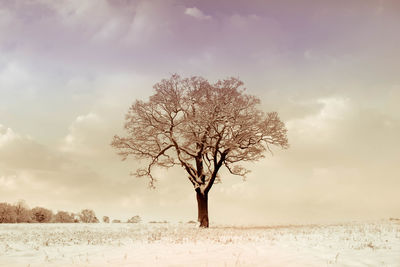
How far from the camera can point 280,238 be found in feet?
61.2

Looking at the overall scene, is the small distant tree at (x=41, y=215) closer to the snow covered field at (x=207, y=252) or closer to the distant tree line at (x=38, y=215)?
the distant tree line at (x=38, y=215)

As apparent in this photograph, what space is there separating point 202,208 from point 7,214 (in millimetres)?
21045

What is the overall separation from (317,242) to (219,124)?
571 inches

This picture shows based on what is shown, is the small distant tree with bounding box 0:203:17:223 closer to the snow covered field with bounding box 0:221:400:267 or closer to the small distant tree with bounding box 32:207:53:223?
the small distant tree with bounding box 32:207:53:223

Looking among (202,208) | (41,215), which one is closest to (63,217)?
(41,215)

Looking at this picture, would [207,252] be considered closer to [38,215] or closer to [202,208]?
[202,208]

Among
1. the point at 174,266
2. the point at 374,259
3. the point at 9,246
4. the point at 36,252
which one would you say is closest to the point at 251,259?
the point at 174,266

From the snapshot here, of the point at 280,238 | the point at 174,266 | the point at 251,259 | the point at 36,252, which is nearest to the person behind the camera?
the point at 174,266

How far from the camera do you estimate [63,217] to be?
4075 cm

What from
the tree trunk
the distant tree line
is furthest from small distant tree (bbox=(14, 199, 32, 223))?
the tree trunk

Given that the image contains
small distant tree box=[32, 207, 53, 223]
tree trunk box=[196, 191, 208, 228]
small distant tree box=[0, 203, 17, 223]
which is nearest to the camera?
tree trunk box=[196, 191, 208, 228]

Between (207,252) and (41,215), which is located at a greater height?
(41,215)

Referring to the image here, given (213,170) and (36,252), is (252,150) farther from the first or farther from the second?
(36,252)

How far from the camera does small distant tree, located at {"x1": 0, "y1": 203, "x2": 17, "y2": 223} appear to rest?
3653 cm
